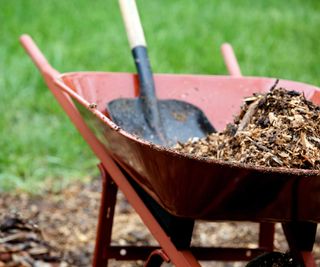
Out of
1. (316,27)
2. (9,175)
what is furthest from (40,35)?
(316,27)

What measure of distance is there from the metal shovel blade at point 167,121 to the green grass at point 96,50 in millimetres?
1149

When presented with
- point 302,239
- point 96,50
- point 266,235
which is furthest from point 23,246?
point 96,50

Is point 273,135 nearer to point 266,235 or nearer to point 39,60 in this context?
point 266,235

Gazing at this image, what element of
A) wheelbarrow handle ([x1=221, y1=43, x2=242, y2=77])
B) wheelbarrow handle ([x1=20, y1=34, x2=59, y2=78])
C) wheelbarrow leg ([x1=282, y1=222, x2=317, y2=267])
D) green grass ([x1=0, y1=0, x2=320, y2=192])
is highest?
green grass ([x1=0, y1=0, x2=320, y2=192])

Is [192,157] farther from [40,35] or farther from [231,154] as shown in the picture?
[40,35]

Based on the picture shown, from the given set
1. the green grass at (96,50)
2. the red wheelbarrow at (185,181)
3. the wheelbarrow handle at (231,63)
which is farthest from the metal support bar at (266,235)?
the green grass at (96,50)

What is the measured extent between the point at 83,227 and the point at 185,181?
1.61 m

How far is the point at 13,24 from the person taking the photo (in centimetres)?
492

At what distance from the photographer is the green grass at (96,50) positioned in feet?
11.2

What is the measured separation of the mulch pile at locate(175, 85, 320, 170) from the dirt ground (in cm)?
107

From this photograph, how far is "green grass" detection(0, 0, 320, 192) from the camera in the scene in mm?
3428

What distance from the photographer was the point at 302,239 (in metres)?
1.65

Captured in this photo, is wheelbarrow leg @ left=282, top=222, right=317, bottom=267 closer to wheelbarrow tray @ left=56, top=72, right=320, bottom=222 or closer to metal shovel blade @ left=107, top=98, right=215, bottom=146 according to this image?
wheelbarrow tray @ left=56, top=72, right=320, bottom=222

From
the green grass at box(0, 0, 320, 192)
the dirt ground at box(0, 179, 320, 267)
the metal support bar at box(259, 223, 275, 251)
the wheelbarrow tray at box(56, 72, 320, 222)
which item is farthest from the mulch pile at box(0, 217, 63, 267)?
the wheelbarrow tray at box(56, 72, 320, 222)
